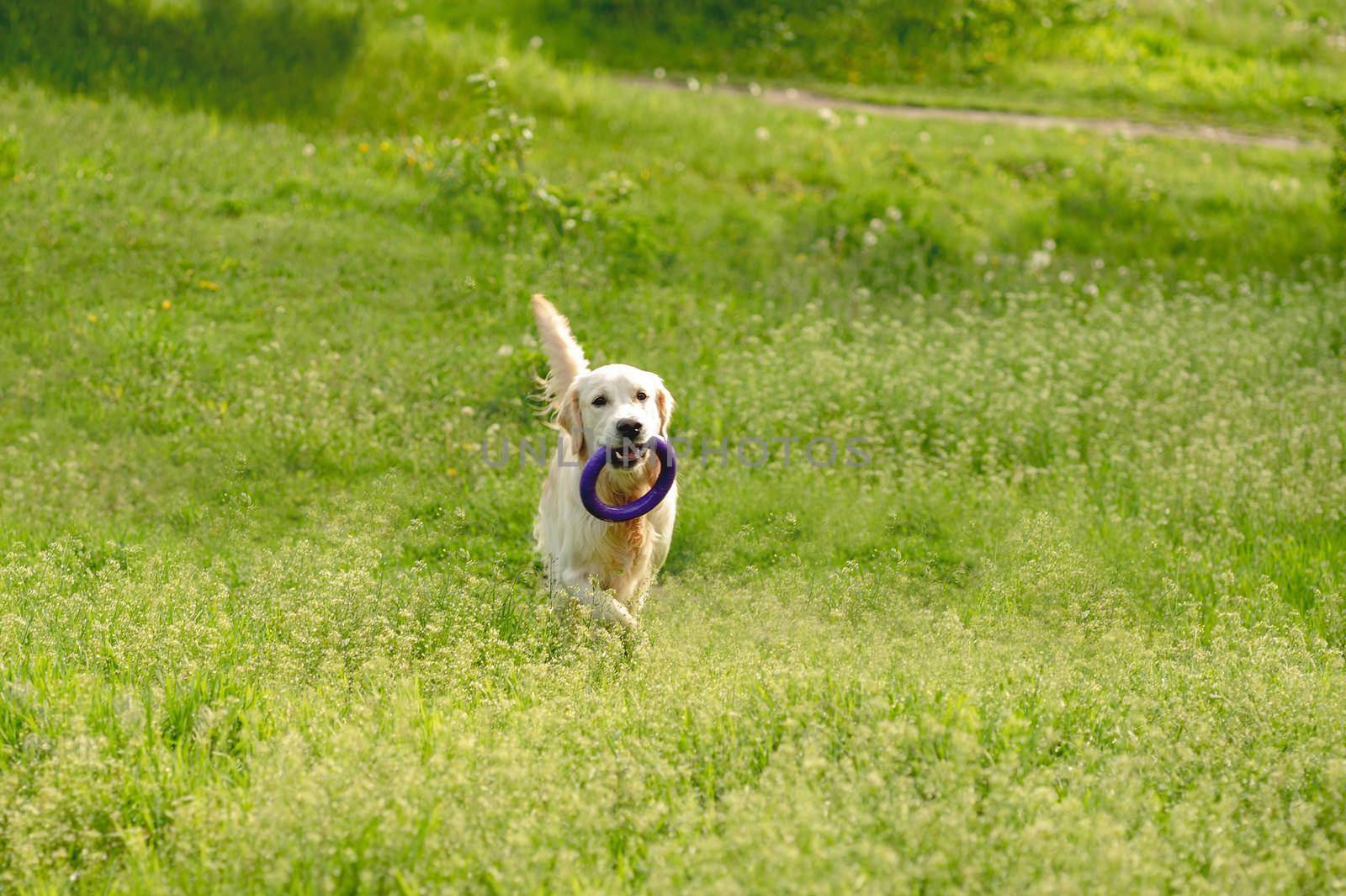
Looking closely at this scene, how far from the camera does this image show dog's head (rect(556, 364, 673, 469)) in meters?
5.88

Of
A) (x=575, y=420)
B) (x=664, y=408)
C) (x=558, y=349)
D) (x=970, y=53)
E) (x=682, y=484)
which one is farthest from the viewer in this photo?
(x=970, y=53)

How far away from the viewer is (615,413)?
595 cm

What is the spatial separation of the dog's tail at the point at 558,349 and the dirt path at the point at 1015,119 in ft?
31.7

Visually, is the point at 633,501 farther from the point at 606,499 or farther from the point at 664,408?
the point at 664,408

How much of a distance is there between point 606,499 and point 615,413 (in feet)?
1.53

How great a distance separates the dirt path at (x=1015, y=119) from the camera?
1608 centimetres

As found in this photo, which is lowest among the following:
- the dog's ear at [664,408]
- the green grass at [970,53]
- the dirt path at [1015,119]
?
the dog's ear at [664,408]

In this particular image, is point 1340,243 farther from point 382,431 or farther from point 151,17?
point 151,17

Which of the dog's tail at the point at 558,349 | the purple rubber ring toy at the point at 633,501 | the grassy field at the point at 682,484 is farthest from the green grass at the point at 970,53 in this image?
the purple rubber ring toy at the point at 633,501

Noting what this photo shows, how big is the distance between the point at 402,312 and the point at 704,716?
22.2 feet

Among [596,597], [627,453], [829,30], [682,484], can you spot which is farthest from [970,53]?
[596,597]

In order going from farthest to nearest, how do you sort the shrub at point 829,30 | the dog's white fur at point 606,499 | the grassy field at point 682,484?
the shrub at point 829,30 < the dog's white fur at point 606,499 < the grassy field at point 682,484

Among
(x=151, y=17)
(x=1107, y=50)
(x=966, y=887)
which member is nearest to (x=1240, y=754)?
(x=966, y=887)

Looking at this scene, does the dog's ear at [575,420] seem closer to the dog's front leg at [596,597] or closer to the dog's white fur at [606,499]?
the dog's white fur at [606,499]
